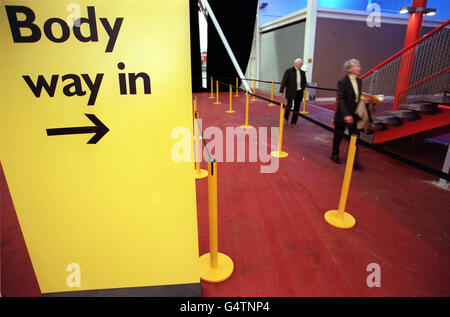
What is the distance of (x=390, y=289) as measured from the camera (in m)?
2.11

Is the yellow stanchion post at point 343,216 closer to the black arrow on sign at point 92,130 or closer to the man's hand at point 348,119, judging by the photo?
the man's hand at point 348,119

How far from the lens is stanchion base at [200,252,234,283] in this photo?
2.19 metres

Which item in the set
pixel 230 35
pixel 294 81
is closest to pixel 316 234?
pixel 294 81

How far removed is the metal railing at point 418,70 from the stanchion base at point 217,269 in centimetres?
456

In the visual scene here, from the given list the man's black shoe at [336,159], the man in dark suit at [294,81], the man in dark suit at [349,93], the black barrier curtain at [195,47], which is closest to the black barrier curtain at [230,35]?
the black barrier curtain at [195,47]

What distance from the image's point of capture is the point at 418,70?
502 cm

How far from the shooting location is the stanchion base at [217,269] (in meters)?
2.19

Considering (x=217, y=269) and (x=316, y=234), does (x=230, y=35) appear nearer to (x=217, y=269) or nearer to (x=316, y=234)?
(x=316, y=234)

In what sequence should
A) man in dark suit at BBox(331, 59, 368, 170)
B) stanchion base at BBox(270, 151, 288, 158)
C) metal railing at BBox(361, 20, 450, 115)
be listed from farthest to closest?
stanchion base at BBox(270, 151, 288, 158) < metal railing at BBox(361, 20, 450, 115) < man in dark suit at BBox(331, 59, 368, 170)

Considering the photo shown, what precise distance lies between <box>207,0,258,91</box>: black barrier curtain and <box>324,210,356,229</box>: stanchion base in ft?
42.2

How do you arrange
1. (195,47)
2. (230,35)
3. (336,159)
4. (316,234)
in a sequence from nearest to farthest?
(316,234) < (336,159) < (230,35) < (195,47)

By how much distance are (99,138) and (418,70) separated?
595 cm

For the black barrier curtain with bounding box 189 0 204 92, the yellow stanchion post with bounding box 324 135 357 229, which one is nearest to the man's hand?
the yellow stanchion post with bounding box 324 135 357 229

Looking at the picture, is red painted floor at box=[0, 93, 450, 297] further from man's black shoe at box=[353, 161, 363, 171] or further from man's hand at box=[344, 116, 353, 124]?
man's hand at box=[344, 116, 353, 124]
